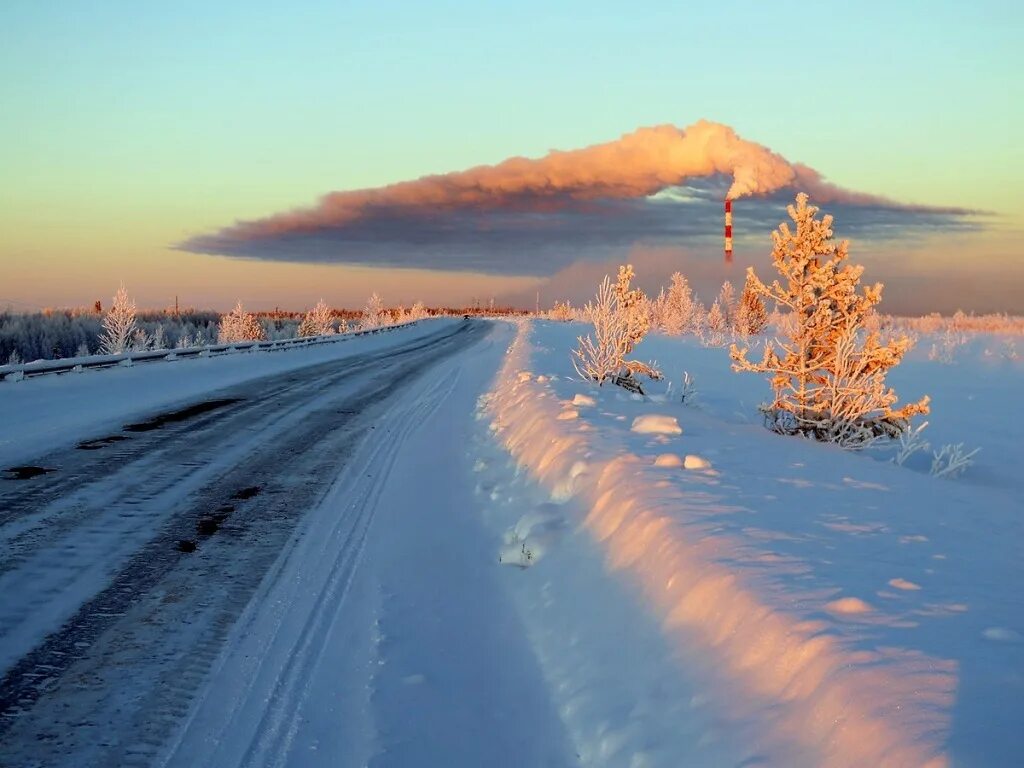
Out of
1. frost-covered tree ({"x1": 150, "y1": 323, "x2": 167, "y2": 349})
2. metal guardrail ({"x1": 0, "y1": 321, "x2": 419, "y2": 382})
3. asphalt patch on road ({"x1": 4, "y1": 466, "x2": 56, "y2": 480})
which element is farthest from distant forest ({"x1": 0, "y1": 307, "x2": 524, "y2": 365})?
asphalt patch on road ({"x1": 4, "y1": 466, "x2": 56, "y2": 480})

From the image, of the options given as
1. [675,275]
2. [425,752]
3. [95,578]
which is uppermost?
[675,275]

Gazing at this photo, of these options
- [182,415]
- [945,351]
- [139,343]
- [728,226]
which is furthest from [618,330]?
[728,226]

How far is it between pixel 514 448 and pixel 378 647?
581 cm

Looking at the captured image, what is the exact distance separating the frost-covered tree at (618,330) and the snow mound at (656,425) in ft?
21.4

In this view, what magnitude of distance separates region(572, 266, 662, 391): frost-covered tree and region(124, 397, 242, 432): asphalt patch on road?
7.22 m

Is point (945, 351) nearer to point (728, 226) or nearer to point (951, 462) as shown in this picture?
point (951, 462)

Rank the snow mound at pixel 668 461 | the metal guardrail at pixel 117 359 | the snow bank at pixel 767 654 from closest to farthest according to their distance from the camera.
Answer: the snow bank at pixel 767 654 → the snow mound at pixel 668 461 → the metal guardrail at pixel 117 359

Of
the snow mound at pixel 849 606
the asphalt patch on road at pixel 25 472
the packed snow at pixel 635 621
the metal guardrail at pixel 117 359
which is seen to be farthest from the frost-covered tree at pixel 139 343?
the snow mound at pixel 849 606

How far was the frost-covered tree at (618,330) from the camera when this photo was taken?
16.9 m

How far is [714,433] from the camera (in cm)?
1032

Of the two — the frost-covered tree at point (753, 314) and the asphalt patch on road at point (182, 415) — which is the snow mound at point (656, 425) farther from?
the frost-covered tree at point (753, 314)

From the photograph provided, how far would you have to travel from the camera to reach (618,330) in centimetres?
1706

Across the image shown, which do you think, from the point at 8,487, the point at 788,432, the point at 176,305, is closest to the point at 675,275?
the point at 176,305

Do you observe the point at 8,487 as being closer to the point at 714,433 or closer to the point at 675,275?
the point at 714,433
